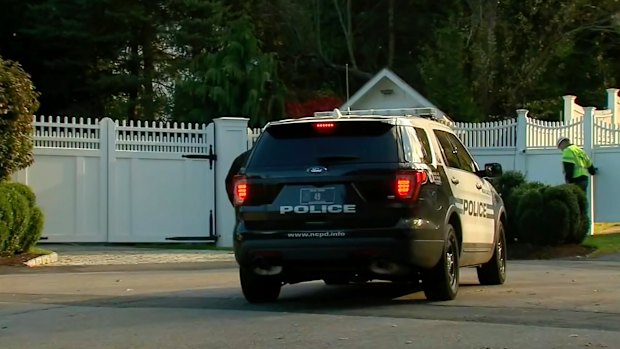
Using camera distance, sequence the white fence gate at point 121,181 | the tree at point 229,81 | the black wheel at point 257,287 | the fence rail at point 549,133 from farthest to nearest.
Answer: the tree at point 229,81
the fence rail at point 549,133
the white fence gate at point 121,181
the black wheel at point 257,287

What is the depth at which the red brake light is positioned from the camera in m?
10.0

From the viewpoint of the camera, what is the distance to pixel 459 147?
11.8 m

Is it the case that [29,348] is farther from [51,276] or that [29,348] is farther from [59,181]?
[59,181]

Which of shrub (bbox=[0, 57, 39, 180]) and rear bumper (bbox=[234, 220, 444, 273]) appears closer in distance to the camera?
rear bumper (bbox=[234, 220, 444, 273])

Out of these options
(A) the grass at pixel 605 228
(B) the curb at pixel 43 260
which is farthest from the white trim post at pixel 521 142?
(B) the curb at pixel 43 260

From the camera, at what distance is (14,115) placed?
55.2 feet

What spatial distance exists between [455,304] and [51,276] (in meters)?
6.53

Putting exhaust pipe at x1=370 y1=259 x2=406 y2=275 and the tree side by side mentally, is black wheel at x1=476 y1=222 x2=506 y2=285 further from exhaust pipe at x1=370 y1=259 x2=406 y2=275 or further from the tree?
the tree

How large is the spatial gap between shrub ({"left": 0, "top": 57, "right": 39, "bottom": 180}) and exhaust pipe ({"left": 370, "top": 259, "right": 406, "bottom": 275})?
28.9 feet

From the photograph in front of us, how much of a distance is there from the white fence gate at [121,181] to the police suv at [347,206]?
9755 millimetres

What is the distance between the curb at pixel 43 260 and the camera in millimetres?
16078

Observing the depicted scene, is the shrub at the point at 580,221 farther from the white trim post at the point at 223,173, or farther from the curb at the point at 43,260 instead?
the curb at the point at 43,260

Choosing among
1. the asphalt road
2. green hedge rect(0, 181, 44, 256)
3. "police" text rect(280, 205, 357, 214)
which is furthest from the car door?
green hedge rect(0, 181, 44, 256)

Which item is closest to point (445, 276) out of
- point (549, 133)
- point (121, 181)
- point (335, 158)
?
point (335, 158)
